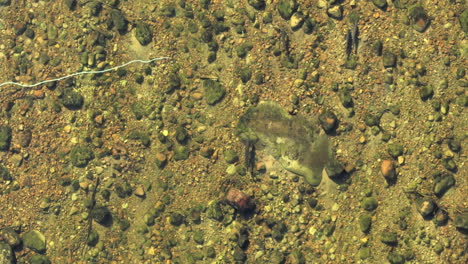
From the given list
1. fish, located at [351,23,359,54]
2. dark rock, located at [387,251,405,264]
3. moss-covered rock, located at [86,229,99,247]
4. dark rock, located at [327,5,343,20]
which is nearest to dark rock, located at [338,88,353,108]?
fish, located at [351,23,359,54]

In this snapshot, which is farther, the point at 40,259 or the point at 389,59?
the point at 40,259

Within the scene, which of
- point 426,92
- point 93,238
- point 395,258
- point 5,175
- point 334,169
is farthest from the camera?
point 5,175

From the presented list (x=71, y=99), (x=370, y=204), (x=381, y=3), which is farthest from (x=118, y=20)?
(x=370, y=204)

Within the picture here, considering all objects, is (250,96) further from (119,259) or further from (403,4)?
(119,259)

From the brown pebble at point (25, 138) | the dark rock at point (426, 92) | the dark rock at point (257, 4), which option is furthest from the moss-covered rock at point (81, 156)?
the dark rock at point (426, 92)

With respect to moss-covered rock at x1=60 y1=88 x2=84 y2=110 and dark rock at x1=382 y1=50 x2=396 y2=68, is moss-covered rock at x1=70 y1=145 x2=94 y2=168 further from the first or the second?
dark rock at x1=382 y1=50 x2=396 y2=68

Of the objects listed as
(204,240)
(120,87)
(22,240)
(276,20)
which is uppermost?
(276,20)

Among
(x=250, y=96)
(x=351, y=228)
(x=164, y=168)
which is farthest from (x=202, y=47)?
(x=351, y=228)

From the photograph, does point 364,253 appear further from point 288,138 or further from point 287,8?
point 287,8
